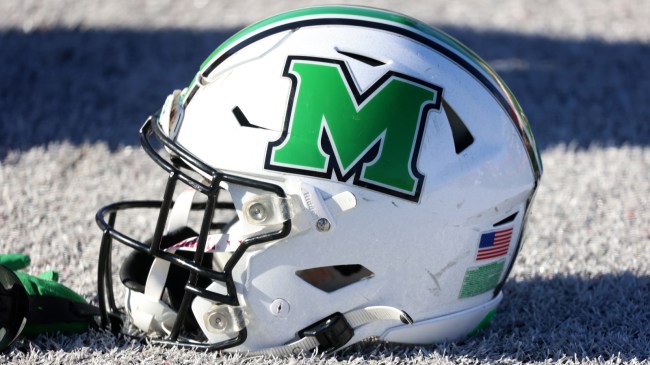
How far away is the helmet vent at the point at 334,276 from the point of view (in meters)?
1.99

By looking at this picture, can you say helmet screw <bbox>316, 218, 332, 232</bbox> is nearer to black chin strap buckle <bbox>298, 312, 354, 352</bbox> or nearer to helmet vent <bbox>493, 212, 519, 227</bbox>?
black chin strap buckle <bbox>298, 312, 354, 352</bbox>

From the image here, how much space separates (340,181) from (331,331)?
1.12ft

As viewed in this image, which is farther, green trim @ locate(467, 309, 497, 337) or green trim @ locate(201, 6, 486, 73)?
green trim @ locate(467, 309, 497, 337)

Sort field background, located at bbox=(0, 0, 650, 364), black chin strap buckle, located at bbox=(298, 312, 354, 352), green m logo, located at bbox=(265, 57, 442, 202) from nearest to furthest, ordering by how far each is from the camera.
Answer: green m logo, located at bbox=(265, 57, 442, 202)
black chin strap buckle, located at bbox=(298, 312, 354, 352)
field background, located at bbox=(0, 0, 650, 364)

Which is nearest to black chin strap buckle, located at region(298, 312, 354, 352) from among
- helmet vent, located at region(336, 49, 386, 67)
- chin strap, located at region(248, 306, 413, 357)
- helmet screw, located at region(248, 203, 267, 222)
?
chin strap, located at region(248, 306, 413, 357)

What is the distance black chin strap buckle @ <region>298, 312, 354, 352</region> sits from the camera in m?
1.97

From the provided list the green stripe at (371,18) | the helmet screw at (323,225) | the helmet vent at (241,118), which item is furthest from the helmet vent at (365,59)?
the helmet screw at (323,225)

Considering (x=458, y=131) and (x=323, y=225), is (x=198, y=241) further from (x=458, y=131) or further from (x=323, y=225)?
(x=458, y=131)

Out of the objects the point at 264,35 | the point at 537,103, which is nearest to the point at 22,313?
the point at 264,35

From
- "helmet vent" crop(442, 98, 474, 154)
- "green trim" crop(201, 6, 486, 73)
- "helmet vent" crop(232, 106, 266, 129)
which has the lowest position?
"helmet vent" crop(442, 98, 474, 154)

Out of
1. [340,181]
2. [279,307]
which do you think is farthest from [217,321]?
[340,181]

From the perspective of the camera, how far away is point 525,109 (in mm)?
3945

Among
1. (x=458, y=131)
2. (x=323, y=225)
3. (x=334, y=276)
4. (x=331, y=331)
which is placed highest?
(x=458, y=131)

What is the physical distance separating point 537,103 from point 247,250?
2415mm
